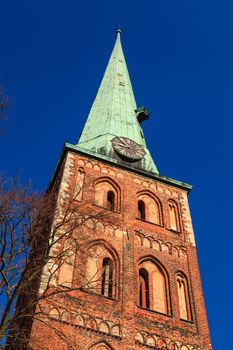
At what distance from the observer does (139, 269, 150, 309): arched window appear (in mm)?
17219

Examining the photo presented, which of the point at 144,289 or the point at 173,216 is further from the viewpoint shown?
the point at 173,216

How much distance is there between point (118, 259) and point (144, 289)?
1482 mm

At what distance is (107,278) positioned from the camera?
17359 millimetres

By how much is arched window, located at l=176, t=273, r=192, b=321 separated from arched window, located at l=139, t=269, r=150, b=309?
1239 mm

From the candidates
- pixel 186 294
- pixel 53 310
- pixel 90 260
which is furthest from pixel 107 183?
pixel 53 310

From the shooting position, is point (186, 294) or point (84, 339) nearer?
point (84, 339)

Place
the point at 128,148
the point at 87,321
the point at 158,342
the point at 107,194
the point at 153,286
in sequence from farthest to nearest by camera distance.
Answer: the point at 128,148 → the point at 107,194 → the point at 153,286 → the point at 158,342 → the point at 87,321

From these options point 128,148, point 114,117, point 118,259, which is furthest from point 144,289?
point 114,117

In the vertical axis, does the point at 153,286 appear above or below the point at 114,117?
below

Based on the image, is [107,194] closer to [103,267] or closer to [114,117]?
[103,267]

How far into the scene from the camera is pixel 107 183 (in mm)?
21562

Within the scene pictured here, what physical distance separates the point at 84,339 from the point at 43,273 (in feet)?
8.39

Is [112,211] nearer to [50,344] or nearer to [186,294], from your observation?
[186,294]

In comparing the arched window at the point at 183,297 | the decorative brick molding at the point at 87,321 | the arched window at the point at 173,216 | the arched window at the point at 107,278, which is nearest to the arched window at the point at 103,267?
the arched window at the point at 107,278
